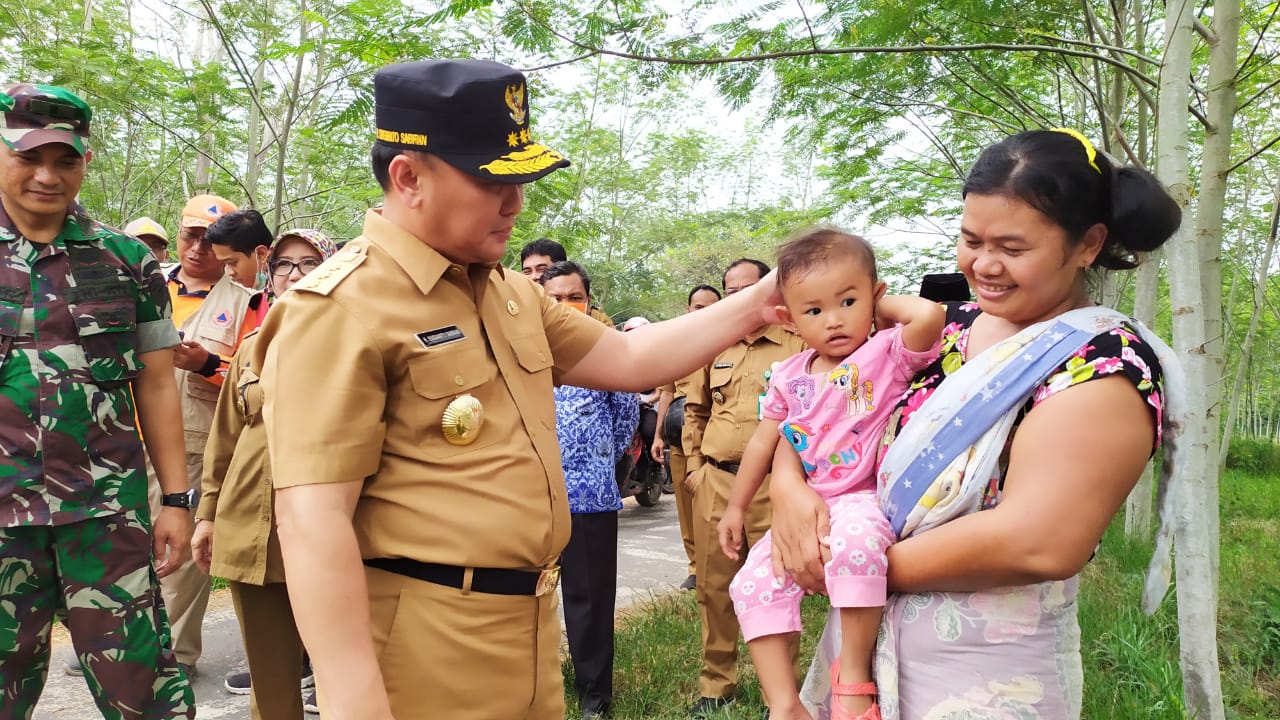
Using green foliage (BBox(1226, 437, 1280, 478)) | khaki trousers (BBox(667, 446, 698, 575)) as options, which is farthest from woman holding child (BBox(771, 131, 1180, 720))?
green foliage (BBox(1226, 437, 1280, 478))

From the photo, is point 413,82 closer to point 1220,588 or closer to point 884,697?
point 884,697

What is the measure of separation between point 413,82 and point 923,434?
1072 mm

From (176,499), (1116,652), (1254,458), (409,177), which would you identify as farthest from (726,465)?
(1254,458)

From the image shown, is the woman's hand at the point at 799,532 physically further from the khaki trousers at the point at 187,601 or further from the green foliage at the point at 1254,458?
the green foliage at the point at 1254,458

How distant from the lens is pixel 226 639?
4.37 m

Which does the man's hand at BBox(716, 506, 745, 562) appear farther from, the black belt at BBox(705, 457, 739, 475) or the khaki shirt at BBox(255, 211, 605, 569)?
the black belt at BBox(705, 457, 739, 475)

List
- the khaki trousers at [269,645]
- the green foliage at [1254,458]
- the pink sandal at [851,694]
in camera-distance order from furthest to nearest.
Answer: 1. the green foliage at [1254,458]
2. the khaki trousers at [269,645]
3. the pink sandal at [851,694]

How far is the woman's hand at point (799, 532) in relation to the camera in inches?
63.2

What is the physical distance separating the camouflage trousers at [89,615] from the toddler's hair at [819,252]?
2.01 m

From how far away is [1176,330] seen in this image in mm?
2596

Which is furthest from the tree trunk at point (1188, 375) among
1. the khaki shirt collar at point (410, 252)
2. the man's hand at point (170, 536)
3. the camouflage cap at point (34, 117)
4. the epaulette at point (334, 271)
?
the camouflage cap at point (34, 117)

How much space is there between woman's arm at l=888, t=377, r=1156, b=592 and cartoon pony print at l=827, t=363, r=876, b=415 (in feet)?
1.46

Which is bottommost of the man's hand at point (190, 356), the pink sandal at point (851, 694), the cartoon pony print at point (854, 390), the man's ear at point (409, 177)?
the pink sandal at point (851, 694)

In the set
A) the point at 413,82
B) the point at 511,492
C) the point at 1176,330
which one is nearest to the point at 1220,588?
the point at 1176,330
